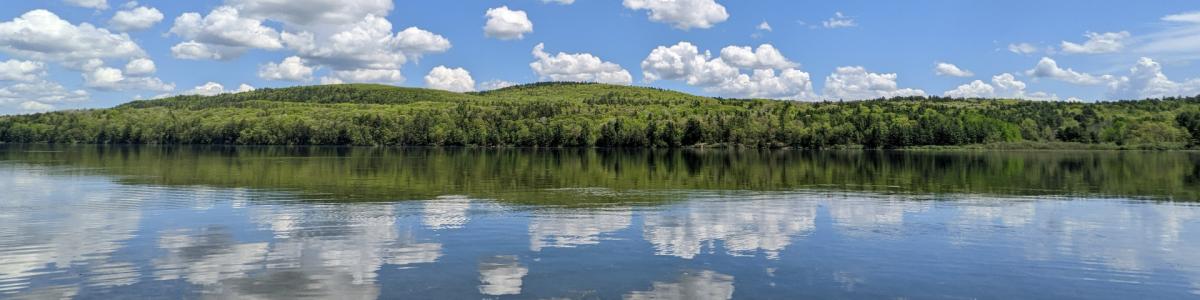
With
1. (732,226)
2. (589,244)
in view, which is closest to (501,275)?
(589,244)

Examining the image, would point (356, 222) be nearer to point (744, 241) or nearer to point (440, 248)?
point (440, 248)

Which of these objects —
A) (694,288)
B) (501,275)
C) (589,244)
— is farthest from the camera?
(589,244)

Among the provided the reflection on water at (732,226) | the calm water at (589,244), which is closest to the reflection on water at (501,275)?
the calm water at (589,244)

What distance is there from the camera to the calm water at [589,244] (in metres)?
18.7

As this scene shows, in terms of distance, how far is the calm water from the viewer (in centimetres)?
1869

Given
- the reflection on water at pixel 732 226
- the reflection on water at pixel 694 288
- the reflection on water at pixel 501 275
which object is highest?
the reflection on water at pixel 732 226

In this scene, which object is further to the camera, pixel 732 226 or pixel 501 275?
pixel 732 226

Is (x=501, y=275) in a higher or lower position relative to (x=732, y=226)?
lower

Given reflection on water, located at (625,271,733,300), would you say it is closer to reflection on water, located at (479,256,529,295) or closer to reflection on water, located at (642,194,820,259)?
reflection on water, located at (479,256,529,295)

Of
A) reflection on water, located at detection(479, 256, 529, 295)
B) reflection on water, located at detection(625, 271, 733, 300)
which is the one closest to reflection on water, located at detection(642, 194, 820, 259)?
Answer: reflection on water, located at detection(625, 271, 733, 300)

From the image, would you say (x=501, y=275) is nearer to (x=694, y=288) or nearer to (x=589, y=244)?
(x=694, y=288)

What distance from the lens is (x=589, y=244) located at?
25125mm

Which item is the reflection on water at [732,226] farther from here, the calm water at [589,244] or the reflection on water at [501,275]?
the reflection on water at [501,275]

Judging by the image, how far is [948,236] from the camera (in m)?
28.2
